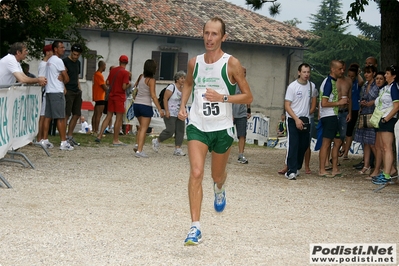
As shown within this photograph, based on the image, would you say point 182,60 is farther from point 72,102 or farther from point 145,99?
point 145,99

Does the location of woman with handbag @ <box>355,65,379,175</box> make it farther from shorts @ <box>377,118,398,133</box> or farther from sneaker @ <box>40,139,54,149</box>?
Answer: sneaker @ <box>40,139,54,149</box>

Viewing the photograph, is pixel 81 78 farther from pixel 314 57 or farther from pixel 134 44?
pixel 314 57

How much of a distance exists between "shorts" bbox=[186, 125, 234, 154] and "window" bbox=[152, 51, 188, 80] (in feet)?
113

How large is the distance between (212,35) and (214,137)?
96cm

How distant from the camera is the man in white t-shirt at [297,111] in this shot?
13.1m

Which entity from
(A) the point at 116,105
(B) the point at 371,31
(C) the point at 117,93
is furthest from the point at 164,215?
(B) the point at 371,31

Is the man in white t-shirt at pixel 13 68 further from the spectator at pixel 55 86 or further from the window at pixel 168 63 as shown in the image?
the window at pixel 168 63

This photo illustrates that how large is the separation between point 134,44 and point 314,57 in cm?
2016

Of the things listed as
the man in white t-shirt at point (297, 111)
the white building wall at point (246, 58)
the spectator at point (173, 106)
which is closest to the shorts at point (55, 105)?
the spectator at point (173, 106)

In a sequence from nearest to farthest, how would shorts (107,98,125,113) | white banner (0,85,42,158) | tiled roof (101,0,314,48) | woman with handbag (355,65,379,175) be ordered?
1. white banner (0,85,42,158)
2. woman with handbag (355,65,379,175)
3. shorts (107,98,125,113)
4. tiled roof (101,0,314,48)

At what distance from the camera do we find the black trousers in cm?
1324

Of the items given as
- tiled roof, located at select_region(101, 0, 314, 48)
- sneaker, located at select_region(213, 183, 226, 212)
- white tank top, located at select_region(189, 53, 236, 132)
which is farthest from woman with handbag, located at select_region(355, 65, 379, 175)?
tiled roof, located at select_region(101, 0, 314, 48)

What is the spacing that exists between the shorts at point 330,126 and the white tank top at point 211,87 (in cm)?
612

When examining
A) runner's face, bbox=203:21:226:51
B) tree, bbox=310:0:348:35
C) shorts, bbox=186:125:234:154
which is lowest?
shorts, bbox=186:125:234:154
